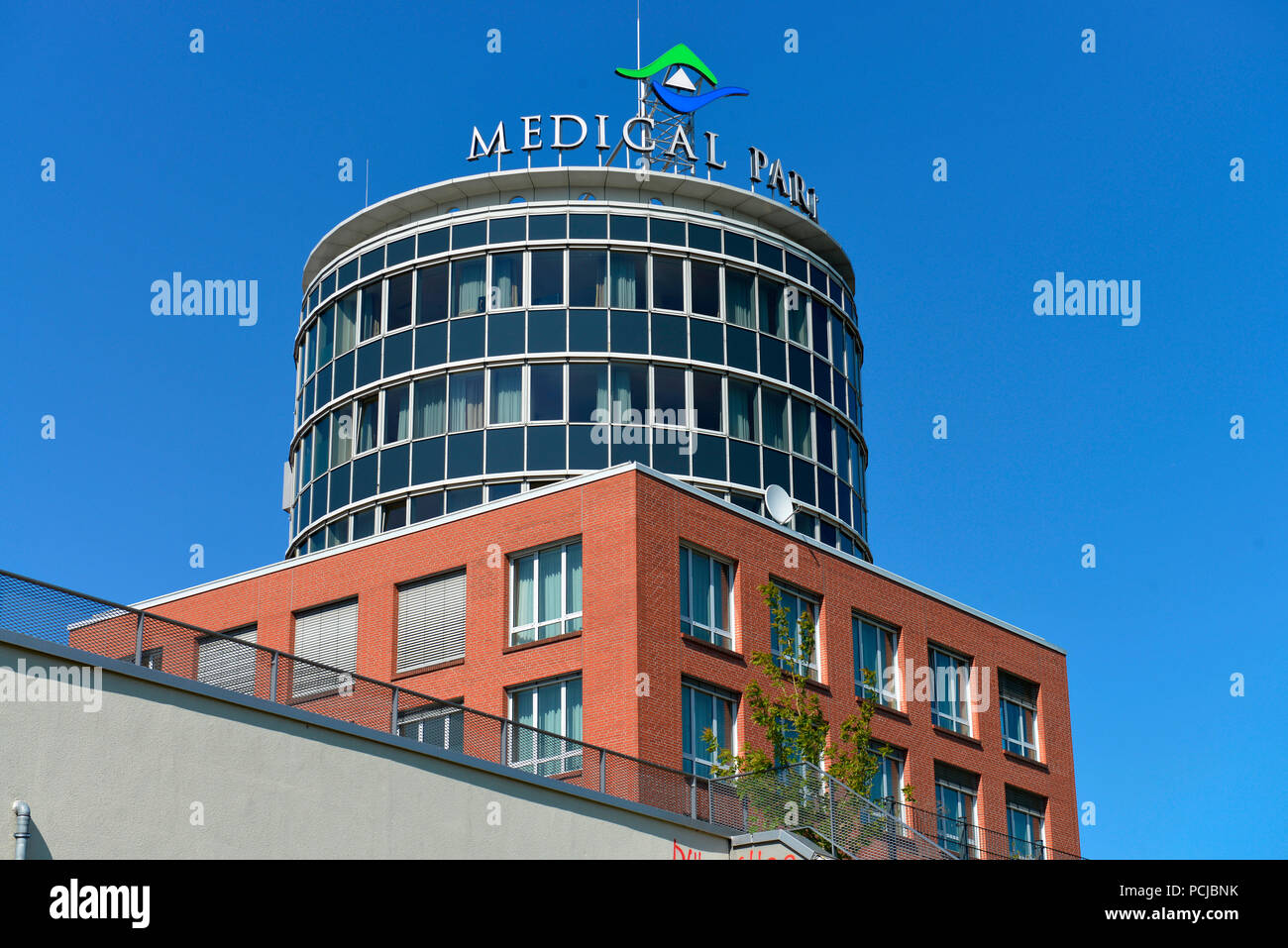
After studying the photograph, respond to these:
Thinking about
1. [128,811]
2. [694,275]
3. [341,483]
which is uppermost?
[694,275]

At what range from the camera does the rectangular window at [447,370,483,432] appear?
4775cm

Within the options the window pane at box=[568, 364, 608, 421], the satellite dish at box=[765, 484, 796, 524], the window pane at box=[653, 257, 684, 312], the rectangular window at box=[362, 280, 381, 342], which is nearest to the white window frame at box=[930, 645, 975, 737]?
the satellite dish at box=[765, 484, 796, 524]

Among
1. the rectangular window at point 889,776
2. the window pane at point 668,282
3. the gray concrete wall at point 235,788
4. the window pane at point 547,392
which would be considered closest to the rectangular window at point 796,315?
the window pane at point 668,282

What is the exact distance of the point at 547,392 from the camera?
1871 inches

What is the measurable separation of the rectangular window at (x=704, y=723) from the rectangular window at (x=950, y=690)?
8.17 metres

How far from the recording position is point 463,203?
2020 inches

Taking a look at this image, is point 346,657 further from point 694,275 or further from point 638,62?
point 638,62

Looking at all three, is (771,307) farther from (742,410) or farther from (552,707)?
(552,707)

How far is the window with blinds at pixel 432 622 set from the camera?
3978 cm
